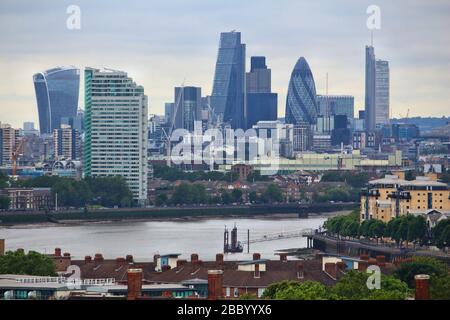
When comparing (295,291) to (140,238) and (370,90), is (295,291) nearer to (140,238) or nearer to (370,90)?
(140,238)

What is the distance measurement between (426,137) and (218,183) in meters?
21.0

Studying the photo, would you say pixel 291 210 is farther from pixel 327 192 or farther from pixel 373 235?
pixel 373 235

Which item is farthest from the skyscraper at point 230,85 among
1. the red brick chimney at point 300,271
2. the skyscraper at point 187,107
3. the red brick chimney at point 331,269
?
the red brick chimney at point 300,271

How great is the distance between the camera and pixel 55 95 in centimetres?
6494

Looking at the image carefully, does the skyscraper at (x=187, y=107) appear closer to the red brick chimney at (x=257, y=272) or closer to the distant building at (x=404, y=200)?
the distant building at (x=404, y=200)

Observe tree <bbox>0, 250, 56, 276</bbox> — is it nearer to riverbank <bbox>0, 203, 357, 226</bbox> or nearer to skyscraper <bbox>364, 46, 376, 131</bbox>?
riverbank <bbox>0, 203, 357, 226</bbox>

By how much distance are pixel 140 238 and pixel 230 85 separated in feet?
183

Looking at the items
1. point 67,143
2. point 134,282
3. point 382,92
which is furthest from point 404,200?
point 382,92

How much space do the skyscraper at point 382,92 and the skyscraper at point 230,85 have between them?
605 centimetres

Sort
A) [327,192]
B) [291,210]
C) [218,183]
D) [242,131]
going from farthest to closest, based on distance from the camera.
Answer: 1. [242,131]
2. [218,183]
3. [327,192]
4. [291,210]

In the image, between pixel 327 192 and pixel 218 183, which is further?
pixel 218 183

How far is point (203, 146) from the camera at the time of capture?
244ft
